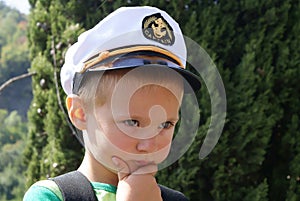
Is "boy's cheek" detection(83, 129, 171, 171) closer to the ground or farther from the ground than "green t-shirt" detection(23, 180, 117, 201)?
farther from the ground

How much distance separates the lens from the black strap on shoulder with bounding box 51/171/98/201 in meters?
1.42

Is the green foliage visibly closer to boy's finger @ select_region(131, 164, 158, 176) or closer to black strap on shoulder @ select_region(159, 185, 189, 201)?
black strap on shoulder @ select_region(159, 185, 189, 201)

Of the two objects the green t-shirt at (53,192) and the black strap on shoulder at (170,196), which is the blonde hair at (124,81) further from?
the black strap on shoulder at (170,196)

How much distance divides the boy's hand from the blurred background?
1.67 meters

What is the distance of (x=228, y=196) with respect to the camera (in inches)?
126

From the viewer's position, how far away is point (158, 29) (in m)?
1.52

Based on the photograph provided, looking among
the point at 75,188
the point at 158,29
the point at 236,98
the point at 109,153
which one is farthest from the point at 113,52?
the point at 236,98

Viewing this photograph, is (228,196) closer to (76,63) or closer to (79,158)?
(79,158)

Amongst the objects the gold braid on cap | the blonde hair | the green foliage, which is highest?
the gold braid on cap

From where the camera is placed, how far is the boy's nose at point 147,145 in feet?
4.43

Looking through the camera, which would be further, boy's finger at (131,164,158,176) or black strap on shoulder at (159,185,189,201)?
black strap on shoulder at (159,185,189,201)

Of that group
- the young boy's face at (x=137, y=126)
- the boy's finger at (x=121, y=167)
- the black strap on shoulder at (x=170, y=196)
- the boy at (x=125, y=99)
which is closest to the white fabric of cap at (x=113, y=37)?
the boy at (x=125, y=99)

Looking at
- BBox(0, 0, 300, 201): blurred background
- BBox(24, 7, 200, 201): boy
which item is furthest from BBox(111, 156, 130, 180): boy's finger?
BBox(0, 0, 300, 201): blurred background

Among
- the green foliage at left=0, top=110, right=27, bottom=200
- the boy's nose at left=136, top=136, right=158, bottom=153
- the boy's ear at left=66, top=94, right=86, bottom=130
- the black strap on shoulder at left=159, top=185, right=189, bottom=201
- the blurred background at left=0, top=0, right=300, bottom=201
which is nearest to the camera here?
the boy's nose at left=136, top=136, right=158, bottom=153
